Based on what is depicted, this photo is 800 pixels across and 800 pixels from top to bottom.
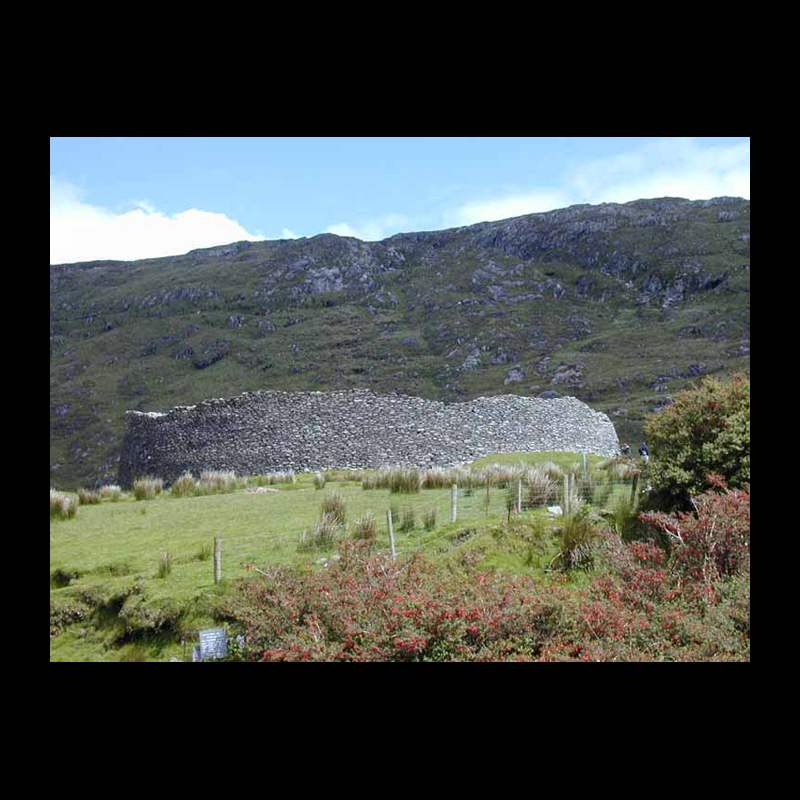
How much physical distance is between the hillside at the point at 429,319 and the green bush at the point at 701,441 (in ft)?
114

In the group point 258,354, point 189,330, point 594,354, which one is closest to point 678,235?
point 594,354

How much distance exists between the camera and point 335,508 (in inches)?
424

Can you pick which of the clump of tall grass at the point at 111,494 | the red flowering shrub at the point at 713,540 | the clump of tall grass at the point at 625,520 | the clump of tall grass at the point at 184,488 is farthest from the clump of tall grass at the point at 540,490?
the clump of tall grass at the point at 111,494

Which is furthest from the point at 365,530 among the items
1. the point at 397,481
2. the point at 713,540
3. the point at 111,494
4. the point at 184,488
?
the point at 111,494

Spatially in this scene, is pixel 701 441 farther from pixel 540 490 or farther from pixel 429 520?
pixel 429 520

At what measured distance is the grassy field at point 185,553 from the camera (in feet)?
22.6

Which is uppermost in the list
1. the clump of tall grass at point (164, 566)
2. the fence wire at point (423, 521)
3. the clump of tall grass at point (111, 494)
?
the fence wire at point (423, 521)

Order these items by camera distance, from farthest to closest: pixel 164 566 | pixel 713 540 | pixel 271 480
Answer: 1. pixel 271 480
2. pixel 164 566
3. pixel 713 540

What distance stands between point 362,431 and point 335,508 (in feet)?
46.5

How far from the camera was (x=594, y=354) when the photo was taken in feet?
210

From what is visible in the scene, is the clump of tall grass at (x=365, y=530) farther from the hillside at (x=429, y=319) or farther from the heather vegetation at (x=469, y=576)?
the hillside at (x=429, y=319)
